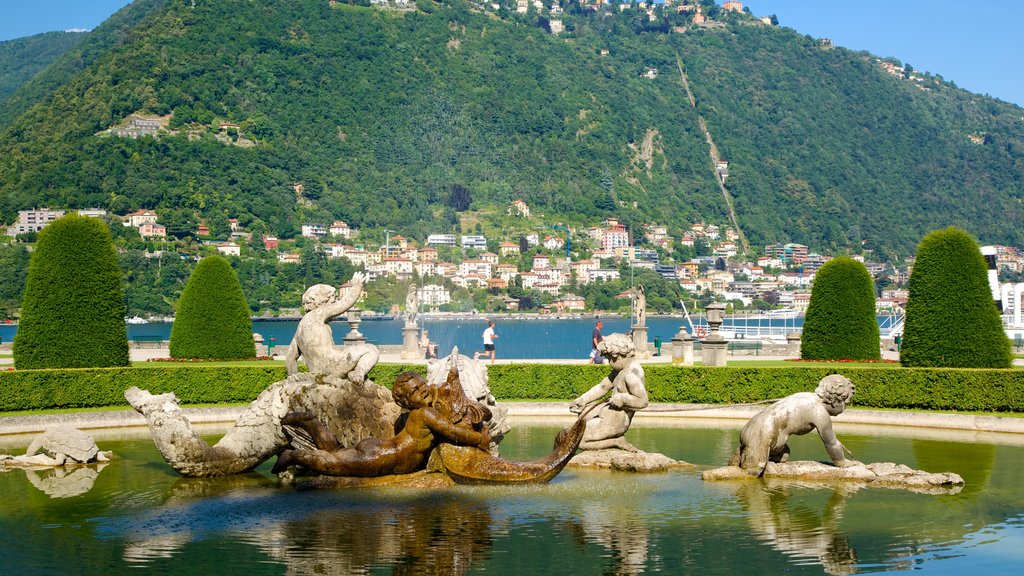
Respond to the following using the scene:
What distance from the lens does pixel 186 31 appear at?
197 meters

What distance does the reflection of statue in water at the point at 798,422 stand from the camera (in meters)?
13.8

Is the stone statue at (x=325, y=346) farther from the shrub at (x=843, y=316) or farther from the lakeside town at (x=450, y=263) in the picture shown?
the lakeside town at (x=450, y=263)

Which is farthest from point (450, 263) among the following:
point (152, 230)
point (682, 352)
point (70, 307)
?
point (70, 307)

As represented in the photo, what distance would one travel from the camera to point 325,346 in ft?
49.7

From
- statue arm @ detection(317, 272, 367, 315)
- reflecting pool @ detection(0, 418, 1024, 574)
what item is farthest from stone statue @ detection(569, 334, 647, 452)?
statue arm @ detection(317, 272, 367, 315)

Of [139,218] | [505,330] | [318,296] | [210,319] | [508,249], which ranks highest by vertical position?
[139,218]

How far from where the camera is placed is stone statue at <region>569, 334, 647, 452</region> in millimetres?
14891

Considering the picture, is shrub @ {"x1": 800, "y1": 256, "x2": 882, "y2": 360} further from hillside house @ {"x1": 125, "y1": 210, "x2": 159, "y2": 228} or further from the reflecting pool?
hillside house @ {"x1": 125, "y1": 210, "x2": 159, "y2": 228}

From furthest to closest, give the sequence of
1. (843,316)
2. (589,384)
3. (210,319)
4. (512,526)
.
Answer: (210,319) < (843,316) < (589,384) < (512,526)

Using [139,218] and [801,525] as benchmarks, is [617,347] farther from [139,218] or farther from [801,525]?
[139,218]

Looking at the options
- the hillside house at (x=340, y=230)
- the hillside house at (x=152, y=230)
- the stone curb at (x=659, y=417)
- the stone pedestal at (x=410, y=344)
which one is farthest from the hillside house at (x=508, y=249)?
the stone curb at (x=659, y=417)

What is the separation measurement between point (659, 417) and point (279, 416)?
10310 millimetres

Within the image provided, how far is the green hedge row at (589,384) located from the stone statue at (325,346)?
8.07 m

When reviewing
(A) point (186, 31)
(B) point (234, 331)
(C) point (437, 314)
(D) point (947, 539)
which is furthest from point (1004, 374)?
(A) point (186, 31)
